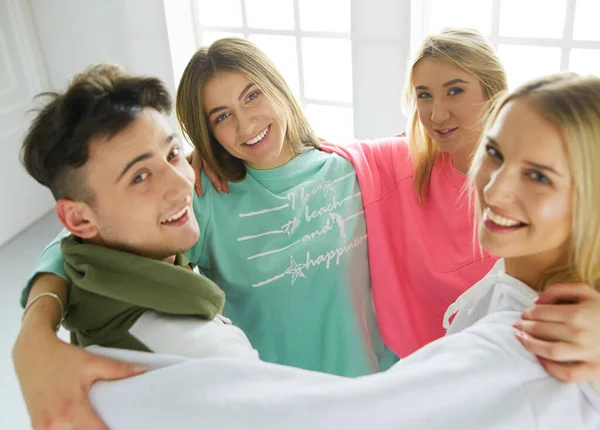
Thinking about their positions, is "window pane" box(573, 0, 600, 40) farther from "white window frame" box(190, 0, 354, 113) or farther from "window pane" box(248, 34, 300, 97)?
"window pane" box(248, 34, 300, 97)

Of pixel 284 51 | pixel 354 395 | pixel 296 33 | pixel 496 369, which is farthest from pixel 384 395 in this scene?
pixel 284 51

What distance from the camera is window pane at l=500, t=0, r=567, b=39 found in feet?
5.77

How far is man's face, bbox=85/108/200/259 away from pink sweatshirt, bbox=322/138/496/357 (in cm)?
58

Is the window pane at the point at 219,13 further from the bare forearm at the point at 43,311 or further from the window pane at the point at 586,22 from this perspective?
the bare forearm at the point at 43,311

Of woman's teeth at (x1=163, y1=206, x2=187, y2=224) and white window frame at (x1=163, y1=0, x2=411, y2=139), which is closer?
woman's teeth at (x1=163, y1=206, x2=187, y2=224)

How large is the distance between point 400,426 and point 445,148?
2.51 feet

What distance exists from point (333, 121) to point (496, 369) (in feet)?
6.22

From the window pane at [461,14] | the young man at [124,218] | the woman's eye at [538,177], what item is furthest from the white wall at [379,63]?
the woman's eye at [538,177]

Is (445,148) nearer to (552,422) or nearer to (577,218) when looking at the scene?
(577,218)

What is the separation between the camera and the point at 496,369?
2.11 feet

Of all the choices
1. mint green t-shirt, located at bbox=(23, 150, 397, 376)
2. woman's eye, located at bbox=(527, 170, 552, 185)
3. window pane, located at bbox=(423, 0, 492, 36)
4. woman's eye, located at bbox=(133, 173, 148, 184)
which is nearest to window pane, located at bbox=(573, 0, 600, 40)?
window pane, located at bbox=(423, 0, 492, 36)

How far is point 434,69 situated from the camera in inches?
47.2

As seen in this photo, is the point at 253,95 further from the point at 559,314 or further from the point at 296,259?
the point at 559,314

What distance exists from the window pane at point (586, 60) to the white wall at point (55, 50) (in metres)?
1.58
